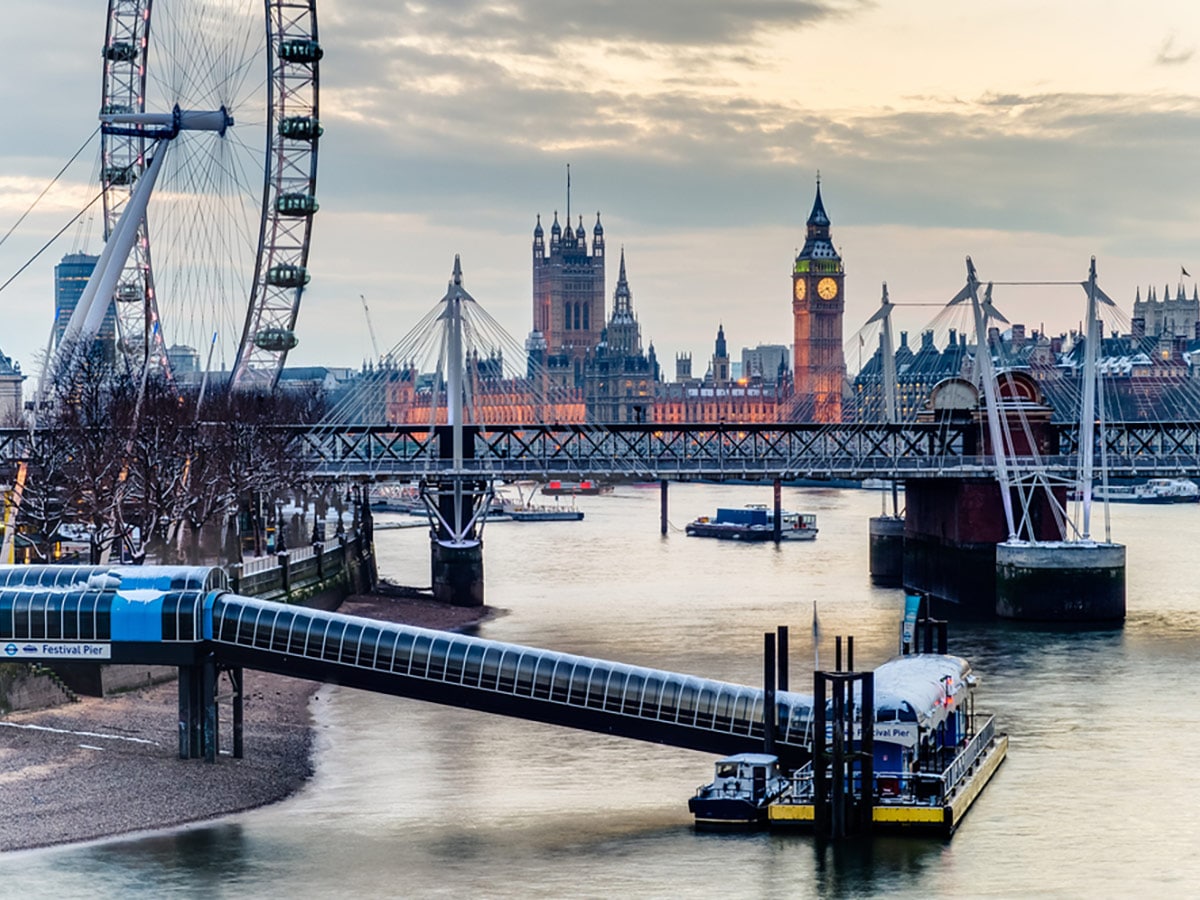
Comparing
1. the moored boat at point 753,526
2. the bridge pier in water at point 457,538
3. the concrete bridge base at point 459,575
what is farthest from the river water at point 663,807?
the moored boat at point 753,526

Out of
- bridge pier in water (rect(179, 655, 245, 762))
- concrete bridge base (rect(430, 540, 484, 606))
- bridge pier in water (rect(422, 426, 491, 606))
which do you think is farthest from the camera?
bridge pier in water (rect(422, 426, 491, 606))

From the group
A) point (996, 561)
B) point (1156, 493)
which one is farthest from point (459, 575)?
point (1156, 493)

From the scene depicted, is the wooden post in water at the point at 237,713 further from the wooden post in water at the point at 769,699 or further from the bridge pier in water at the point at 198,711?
the wooden post in water at the point at 769,699

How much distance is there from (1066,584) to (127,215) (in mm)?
27403

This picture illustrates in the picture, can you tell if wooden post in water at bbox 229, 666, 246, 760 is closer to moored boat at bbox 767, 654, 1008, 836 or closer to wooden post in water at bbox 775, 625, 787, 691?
wooden post in water at bbox 775, 625, 787, 691

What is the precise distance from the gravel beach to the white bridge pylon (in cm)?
1090

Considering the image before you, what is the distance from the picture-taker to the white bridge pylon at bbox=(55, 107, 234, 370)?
51.0m

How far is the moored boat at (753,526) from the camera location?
113 metres

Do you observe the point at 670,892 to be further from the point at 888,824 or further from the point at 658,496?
the point at 658,496

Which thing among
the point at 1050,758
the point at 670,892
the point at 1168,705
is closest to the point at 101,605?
Result: the point at 670,892

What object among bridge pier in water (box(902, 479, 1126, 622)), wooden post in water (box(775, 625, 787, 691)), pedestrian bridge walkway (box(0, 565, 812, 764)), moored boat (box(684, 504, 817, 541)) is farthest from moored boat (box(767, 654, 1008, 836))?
moored boat (box(684, 504, 817, 541))

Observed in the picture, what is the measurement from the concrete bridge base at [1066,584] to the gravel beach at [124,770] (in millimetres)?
24966

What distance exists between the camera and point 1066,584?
6238cm

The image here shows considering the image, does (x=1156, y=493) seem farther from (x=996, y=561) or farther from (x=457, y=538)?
(x=457, y=538)
